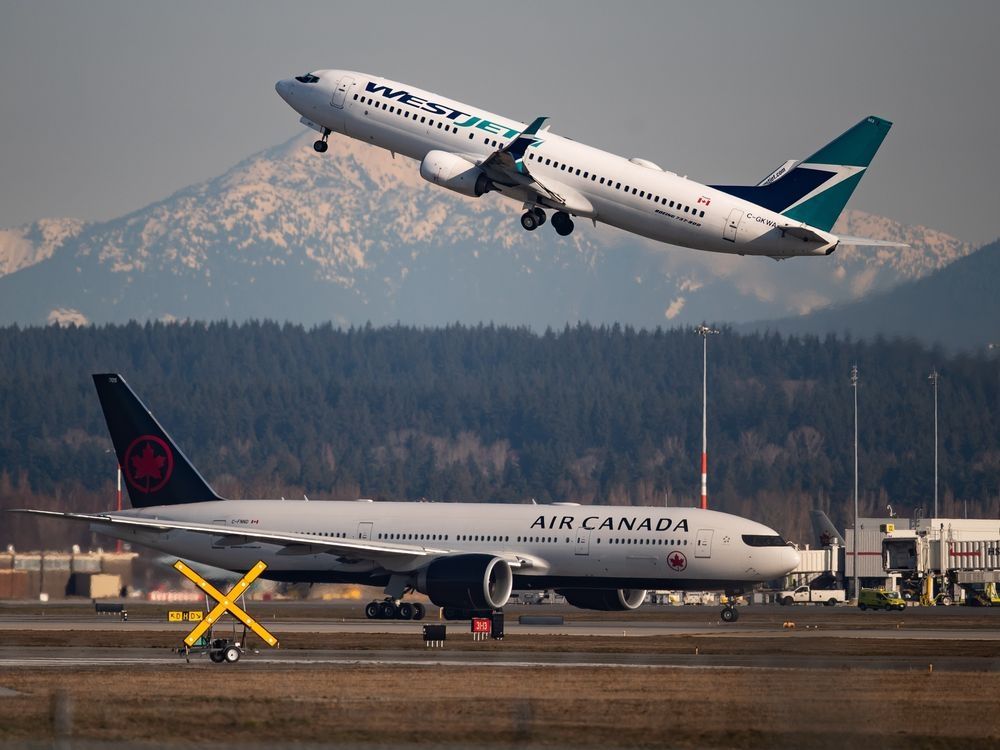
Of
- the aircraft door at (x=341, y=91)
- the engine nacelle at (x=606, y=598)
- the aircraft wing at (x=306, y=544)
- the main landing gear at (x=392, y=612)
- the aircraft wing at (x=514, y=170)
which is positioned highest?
the aircraft door at (x=341, y=91)

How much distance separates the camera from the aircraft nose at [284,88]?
68938 mm

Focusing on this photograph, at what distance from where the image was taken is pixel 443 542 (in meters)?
78.8

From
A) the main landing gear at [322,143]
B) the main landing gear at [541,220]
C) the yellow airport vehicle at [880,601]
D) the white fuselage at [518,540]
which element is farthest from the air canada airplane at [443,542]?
the yellow airport vehicle at [880,601]

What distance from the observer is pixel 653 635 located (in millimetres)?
67500

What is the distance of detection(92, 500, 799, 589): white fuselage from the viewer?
7562cm

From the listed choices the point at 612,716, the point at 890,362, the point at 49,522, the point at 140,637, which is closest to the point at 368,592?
the point at 49,522

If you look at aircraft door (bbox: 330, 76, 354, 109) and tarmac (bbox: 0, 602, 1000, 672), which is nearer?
tarmac (bbox: 0, 602, 1000, 672)

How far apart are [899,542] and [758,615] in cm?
2781

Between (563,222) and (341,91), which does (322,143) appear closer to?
(341,91)

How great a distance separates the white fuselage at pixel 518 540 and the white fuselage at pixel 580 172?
1959 cm

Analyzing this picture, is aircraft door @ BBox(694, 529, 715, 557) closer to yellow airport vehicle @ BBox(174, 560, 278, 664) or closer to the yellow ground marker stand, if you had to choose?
yellow airport vehicle @ BBox(174, 560, 278, 664)

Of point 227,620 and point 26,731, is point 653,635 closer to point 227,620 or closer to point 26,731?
point 227,620

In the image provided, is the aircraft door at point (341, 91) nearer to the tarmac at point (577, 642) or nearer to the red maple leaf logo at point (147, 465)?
the tarmac at point (577, 642)

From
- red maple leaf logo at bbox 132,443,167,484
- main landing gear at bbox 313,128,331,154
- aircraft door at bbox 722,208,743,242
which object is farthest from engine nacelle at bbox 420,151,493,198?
red maple leaf logo at bbox 132,443,167,484
